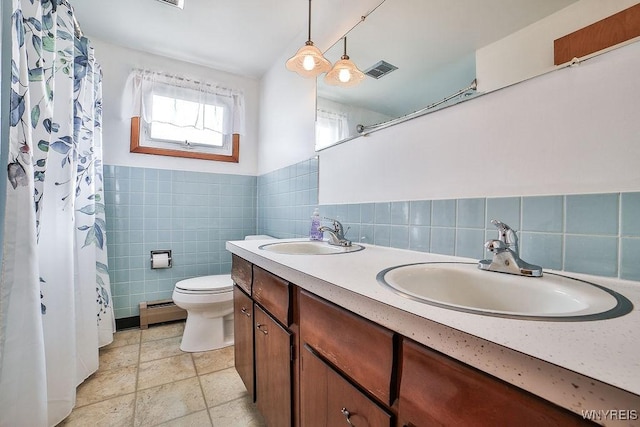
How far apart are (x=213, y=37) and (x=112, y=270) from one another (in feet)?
6.44

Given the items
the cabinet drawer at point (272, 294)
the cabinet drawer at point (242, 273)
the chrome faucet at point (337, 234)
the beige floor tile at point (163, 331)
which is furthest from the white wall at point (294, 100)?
the beige floor tile at point (163, 331)

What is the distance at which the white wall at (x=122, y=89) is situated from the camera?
6.91 ft

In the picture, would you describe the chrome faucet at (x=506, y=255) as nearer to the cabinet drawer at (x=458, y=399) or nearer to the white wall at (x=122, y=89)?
the cabinet drawer at (x=458, y=399)

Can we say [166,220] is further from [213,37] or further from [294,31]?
[294,31]

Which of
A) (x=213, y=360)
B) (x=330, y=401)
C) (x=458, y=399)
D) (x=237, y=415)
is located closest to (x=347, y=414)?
(x=330, y=401)

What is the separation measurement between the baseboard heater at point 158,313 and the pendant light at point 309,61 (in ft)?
6.90

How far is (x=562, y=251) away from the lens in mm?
682

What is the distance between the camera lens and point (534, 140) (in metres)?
0.74

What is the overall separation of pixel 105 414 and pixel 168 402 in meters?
0.26

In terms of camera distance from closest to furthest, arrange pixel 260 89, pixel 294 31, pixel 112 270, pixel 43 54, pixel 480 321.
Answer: pixel 480 321 < pixel 43 54 < pixel 294 31 < pixel 112 270 < pixel 260 89

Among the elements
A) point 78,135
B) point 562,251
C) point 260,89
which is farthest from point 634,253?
point 260,89

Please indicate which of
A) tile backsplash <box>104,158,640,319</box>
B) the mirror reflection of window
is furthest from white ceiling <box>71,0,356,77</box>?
tile backsplash <box>104,158,640,319</box>

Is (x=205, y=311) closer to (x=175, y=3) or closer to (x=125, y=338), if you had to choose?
(x=125, y=338)

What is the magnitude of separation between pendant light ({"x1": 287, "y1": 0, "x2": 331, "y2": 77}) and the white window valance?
1.25 m
